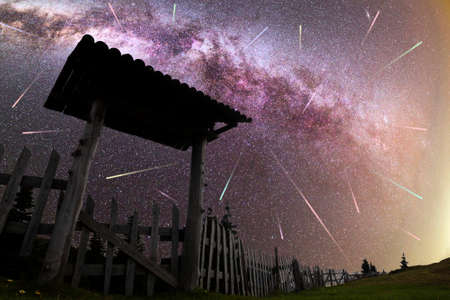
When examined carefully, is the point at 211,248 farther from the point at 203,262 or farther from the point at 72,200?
the point at 72,200

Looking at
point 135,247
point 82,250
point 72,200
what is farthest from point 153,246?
point 72,200

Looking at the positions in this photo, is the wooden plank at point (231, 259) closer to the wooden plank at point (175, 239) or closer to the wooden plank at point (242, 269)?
the wooden plank at point (242, 269)

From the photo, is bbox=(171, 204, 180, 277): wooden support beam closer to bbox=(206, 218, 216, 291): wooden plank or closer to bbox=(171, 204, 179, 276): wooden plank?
bbox=(171, 204, 179, 276): wooden plank

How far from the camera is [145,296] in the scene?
4.57 metres

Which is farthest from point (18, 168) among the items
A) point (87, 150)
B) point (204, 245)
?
point (204, 245)

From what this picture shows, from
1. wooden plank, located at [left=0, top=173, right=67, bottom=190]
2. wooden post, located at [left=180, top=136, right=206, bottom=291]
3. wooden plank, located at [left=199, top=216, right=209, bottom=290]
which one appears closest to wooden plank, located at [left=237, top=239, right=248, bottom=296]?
wooden plank, located at [left=199, top=216, right=209, bottom=290]

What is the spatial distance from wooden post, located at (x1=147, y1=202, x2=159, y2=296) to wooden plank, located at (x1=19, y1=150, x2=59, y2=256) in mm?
1825

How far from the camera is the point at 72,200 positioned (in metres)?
3.97

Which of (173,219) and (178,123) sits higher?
(178,123)

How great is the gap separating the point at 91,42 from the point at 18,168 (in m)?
2.08

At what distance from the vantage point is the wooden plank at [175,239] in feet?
16.8

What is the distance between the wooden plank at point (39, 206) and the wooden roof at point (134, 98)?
1.37 meters

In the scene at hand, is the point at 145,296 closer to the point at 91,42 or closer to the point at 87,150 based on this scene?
the point at 87,150

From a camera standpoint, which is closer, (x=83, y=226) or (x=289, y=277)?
(x=83, y=226)
